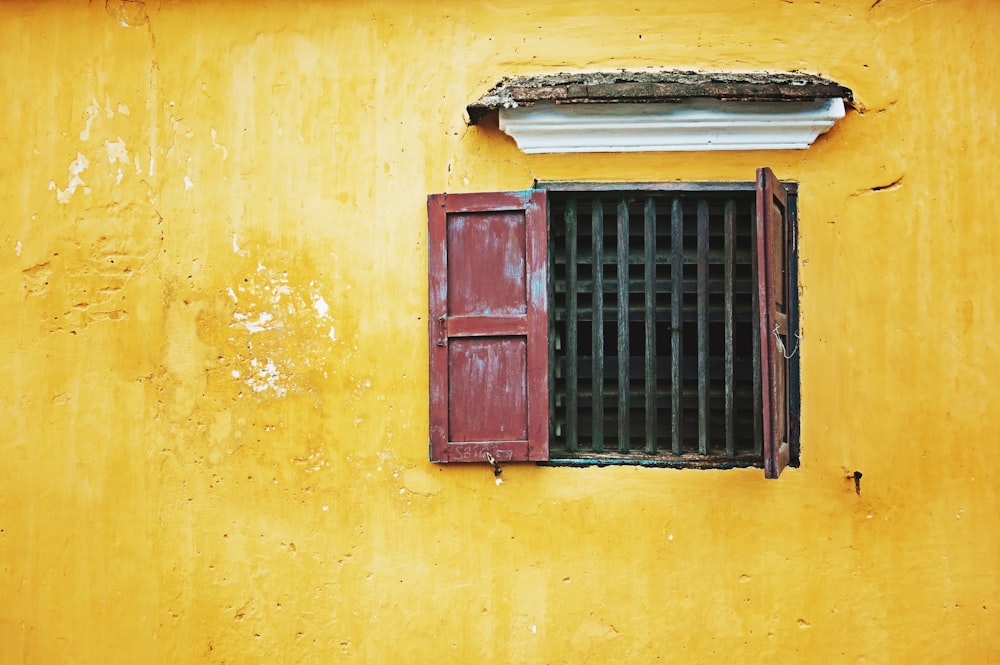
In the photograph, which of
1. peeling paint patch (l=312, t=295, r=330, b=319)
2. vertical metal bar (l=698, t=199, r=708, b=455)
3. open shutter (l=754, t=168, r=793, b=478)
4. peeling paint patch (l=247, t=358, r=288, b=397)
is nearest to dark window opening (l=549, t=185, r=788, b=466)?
vertical metal bar (l=698, t=199, r=708, b=455)

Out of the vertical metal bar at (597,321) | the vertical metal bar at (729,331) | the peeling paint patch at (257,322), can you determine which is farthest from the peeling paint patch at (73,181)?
the vertical metal bar at (729,331)

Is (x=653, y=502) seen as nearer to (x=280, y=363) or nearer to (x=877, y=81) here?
(x=280, y=363)

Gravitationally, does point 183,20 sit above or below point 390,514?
above

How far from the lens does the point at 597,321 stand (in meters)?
3.29

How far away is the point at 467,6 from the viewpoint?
11.0 feet

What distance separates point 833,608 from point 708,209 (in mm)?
1734

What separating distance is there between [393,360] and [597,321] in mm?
889

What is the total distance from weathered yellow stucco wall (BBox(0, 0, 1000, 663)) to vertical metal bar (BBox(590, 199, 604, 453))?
0.20m

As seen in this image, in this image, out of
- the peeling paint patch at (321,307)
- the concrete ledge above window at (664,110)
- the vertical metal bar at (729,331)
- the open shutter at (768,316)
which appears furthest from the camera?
the peeling paint patch at (321,307)

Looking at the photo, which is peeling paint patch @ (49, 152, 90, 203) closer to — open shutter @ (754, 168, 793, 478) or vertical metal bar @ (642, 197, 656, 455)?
vertical metal bar @ (642, 197, 656, 455)

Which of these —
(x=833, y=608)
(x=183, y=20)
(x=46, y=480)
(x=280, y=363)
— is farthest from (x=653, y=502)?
(x=183, y=20)

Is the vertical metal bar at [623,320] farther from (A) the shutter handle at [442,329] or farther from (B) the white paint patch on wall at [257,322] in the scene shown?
(B) the white paint patch on wall at [257,322]

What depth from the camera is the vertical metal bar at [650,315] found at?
3.26 meters

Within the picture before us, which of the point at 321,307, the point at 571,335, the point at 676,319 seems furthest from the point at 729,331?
the point at 321,307
